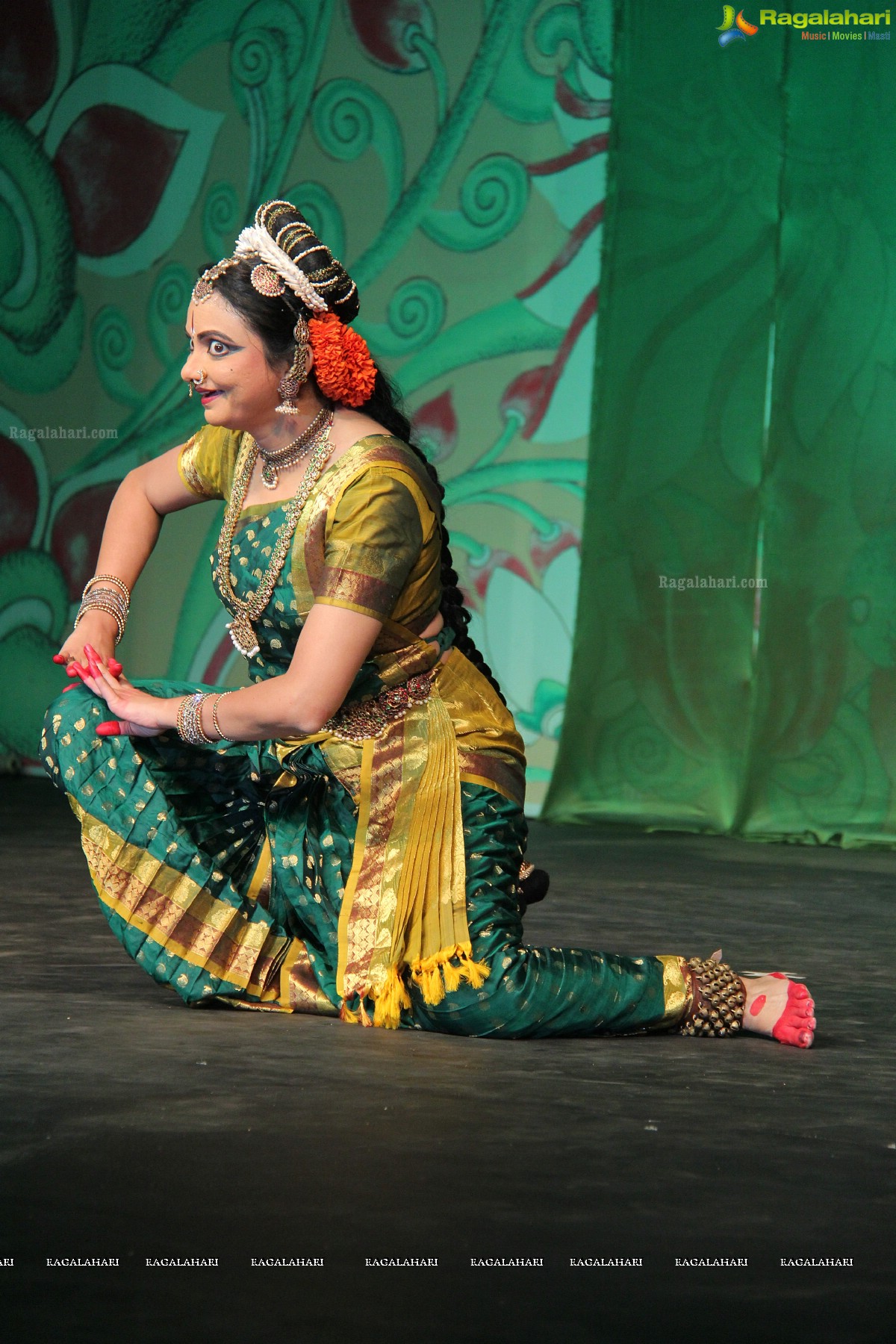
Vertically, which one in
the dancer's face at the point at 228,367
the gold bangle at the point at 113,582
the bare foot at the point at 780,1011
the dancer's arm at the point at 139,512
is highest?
the dancer's face at the point at 228,367

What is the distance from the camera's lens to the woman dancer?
2240mm

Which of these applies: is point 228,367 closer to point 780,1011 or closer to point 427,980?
point 427,980

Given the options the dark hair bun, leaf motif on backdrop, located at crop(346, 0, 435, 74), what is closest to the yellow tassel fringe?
the dark hair bun

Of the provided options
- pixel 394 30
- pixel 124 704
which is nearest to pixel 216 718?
pixel 124 704

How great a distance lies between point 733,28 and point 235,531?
2797 millimetres

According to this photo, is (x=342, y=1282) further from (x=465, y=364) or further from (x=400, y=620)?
(x=465, y=364)

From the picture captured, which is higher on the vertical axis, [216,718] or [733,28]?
[733,28]

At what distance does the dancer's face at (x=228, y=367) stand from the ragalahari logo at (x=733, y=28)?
2.71m

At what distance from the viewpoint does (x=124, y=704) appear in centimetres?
229

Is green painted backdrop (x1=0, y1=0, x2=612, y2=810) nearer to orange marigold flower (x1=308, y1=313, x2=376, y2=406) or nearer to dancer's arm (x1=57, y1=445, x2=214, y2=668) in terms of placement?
dancer's arm (x1=57, y1=445, x2=214, y2=668)

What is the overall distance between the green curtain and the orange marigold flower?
241 centimetres

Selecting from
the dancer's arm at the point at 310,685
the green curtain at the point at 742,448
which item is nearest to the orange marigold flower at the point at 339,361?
the dancer's arm at the point at 310,685

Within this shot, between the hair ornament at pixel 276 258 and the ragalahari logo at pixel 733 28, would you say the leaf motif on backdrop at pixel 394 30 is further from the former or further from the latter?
the hair ornament at pixel 276 258

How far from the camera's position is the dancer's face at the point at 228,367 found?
7.50 ft
